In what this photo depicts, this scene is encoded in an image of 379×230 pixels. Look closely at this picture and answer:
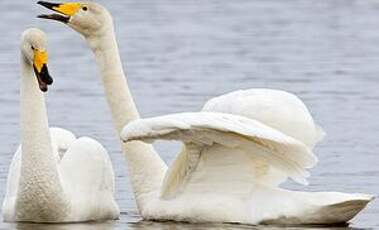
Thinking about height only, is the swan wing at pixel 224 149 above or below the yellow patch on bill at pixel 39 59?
below

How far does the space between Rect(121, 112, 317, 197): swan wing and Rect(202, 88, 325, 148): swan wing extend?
26cm

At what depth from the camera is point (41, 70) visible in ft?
44.0

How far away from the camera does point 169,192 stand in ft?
45.8

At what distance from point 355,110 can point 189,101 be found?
6.61 ft

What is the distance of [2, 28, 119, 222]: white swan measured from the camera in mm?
13633

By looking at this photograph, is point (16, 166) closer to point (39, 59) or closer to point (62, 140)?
point (62, 140)

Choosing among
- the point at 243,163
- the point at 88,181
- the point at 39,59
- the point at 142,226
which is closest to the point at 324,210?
the point at 243,163

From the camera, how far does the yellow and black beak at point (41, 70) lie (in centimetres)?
1323

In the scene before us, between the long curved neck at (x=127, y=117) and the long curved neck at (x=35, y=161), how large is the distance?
0.77 m

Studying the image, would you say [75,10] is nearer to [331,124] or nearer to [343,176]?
[343,176]

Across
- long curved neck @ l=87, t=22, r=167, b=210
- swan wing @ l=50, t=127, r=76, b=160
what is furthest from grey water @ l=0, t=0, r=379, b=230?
swan wing @ l=50, t=127, r=76, b=160

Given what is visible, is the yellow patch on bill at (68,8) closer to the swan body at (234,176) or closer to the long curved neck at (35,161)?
the long curved neck at (35,161)

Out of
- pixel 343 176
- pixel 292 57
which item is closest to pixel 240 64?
pixel 292 57

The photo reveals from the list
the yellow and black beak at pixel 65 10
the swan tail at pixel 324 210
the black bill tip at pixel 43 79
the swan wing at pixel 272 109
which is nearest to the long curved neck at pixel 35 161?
the black bill tip at pixel 43 79
